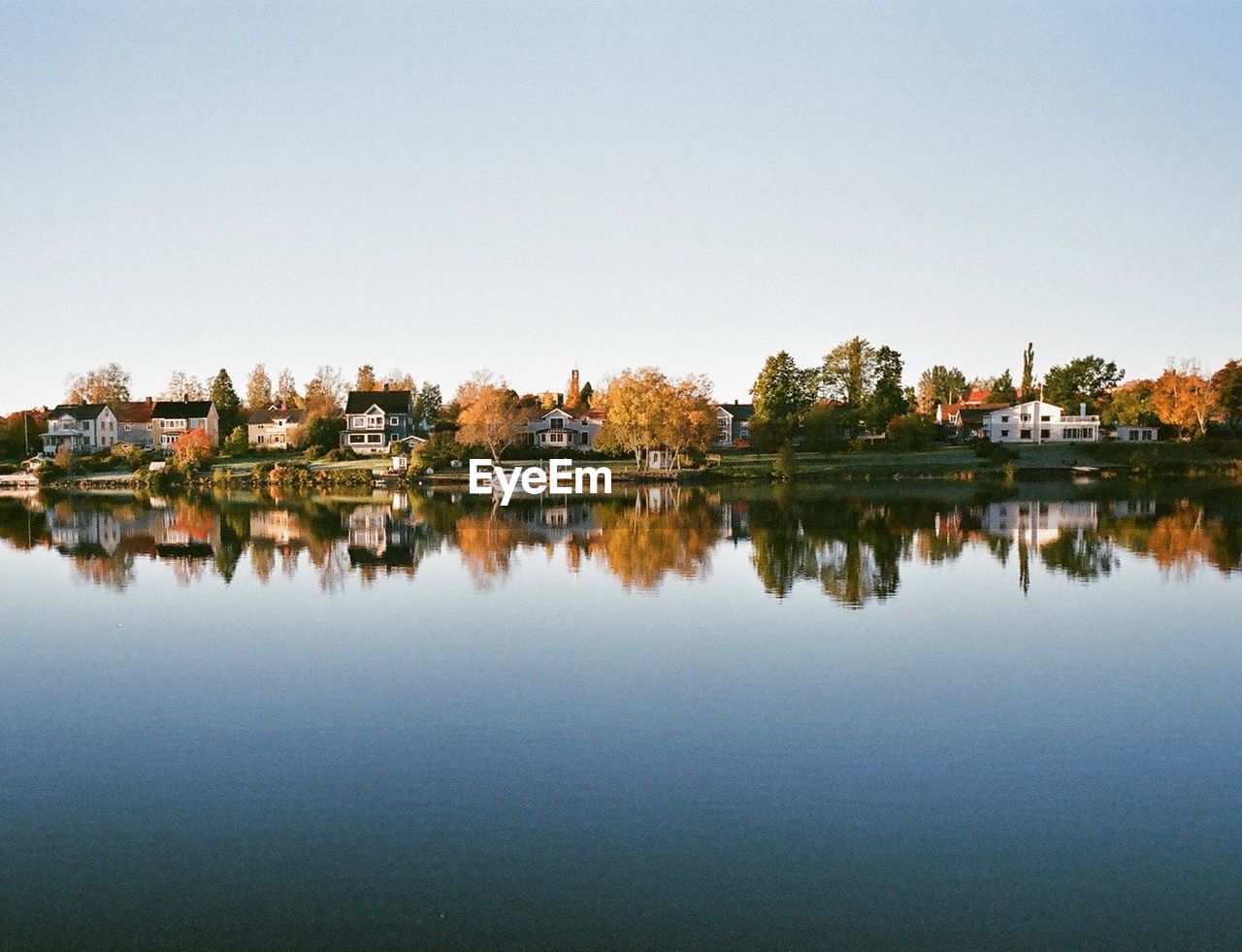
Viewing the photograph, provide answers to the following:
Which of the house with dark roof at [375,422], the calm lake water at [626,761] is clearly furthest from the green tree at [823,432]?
the calm lake water at [626,761]

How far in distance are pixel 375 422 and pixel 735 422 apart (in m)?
35.4

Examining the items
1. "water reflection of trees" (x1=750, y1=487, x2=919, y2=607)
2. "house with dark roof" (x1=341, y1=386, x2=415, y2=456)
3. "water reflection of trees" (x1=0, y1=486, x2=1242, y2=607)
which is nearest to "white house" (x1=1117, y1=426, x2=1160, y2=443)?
"water reflection of trees" (x1=0, y1=486, x2=1242, y2=607)

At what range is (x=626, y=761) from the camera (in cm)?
1144

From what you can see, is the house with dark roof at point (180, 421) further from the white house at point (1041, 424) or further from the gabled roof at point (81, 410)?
the white house at point (1041, 424)

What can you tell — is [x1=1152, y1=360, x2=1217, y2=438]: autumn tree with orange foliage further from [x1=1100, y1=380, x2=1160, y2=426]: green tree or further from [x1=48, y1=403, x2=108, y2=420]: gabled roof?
[x1=48, y1=403, x2=108, y2=420]: gabled roof

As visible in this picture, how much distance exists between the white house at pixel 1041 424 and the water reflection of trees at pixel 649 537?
149 feet

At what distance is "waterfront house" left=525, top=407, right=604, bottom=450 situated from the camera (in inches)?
3804

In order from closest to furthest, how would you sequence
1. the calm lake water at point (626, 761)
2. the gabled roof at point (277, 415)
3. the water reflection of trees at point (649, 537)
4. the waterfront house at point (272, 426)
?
1. the calm lake water at point (626, 761)
2. the water reflection of trees at point (649, 537)
3. the waterfront house at point (272, 426)
4. the gabled roof at point (277, 415)

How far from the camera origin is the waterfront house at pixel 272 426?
330 feet

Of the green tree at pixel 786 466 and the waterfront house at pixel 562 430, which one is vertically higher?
the waterfront house at pixel 562 430

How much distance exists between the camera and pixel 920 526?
122ft

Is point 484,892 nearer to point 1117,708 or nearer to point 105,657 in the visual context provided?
point 1117,708

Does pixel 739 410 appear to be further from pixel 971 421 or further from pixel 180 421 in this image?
pixel 180 421

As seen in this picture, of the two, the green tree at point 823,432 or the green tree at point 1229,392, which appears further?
the green tree at point 1229,392
